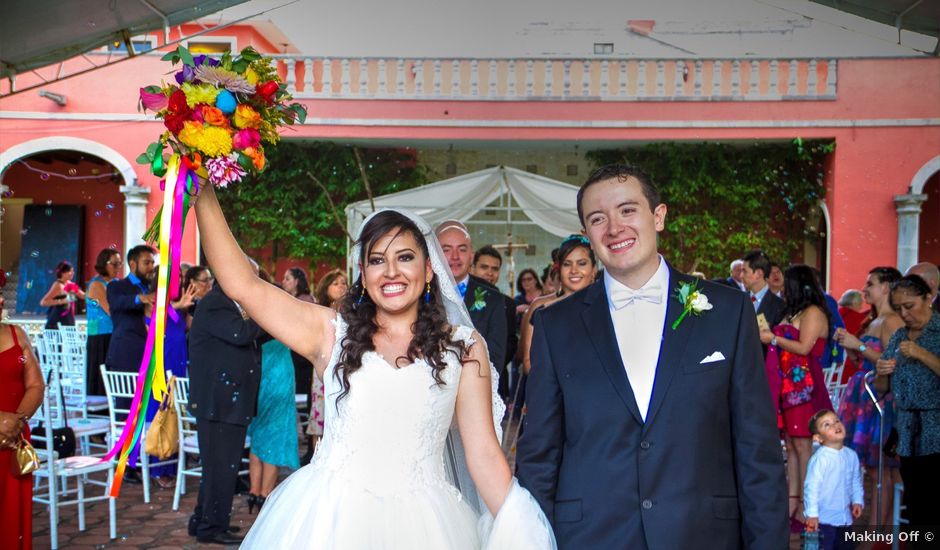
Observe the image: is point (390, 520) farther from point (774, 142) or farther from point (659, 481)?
point (774, 142)

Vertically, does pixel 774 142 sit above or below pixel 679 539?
above

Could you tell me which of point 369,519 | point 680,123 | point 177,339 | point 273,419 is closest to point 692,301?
point 369,519

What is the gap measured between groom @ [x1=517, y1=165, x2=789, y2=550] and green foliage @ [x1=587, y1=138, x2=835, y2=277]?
41.8 feet

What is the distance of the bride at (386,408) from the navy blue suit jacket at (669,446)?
0.67 feet

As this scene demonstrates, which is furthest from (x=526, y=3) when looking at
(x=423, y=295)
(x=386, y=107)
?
(x=423, y=295)

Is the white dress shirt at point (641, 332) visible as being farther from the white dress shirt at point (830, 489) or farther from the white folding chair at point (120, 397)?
the white folding chair at point (120, 397)

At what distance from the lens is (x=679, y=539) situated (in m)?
2.21

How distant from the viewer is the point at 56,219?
661 inches

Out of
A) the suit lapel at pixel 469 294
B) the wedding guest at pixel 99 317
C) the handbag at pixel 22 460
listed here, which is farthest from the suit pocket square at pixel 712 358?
the wedding guest at pixel 99 317

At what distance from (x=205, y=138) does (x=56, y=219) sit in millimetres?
16320

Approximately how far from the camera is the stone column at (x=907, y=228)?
13.5 metres

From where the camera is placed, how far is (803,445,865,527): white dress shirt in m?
4.74

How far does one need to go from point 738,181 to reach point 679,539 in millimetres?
13784

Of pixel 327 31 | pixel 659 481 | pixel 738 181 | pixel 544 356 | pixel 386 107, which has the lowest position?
pixel 659 481
